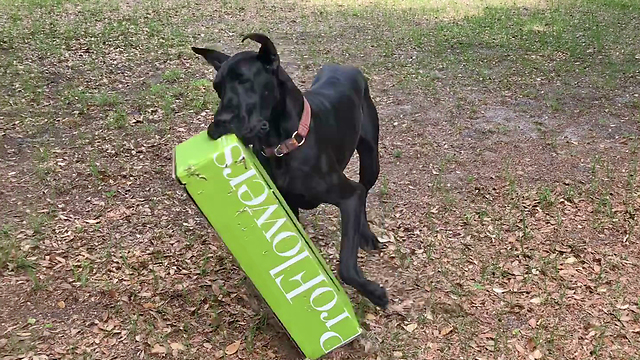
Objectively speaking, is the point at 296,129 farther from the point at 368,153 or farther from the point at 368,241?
the point at 368,241

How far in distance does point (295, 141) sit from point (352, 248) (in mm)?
708

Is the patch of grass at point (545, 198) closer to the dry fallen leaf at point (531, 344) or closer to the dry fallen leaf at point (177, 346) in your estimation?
the dry fallen leaf at point (531, 344)

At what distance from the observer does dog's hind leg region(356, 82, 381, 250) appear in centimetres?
459

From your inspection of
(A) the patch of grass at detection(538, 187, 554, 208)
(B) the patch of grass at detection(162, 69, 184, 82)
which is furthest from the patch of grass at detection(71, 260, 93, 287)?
(B) the patch of grass at detection(162, 69, 184, 82)

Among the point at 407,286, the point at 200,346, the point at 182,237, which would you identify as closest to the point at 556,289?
the point at 407,286

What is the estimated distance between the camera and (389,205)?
5.45 meters

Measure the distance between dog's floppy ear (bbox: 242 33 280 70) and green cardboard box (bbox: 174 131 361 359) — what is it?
48cm

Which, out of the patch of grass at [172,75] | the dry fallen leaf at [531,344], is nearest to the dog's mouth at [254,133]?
the dry fallen leaf at [531,344]

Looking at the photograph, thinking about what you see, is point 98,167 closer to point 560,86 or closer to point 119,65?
point 119,65

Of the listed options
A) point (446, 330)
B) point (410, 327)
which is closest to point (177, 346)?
point (410, 327)

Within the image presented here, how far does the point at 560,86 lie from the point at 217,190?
6.34 m

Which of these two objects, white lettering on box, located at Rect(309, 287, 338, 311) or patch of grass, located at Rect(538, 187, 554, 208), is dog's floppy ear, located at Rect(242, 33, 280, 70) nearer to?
white lettering on box, located at Rect(309, 287, 338, 311)

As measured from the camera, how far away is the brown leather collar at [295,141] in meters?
3.34

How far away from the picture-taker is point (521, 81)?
8242mm
